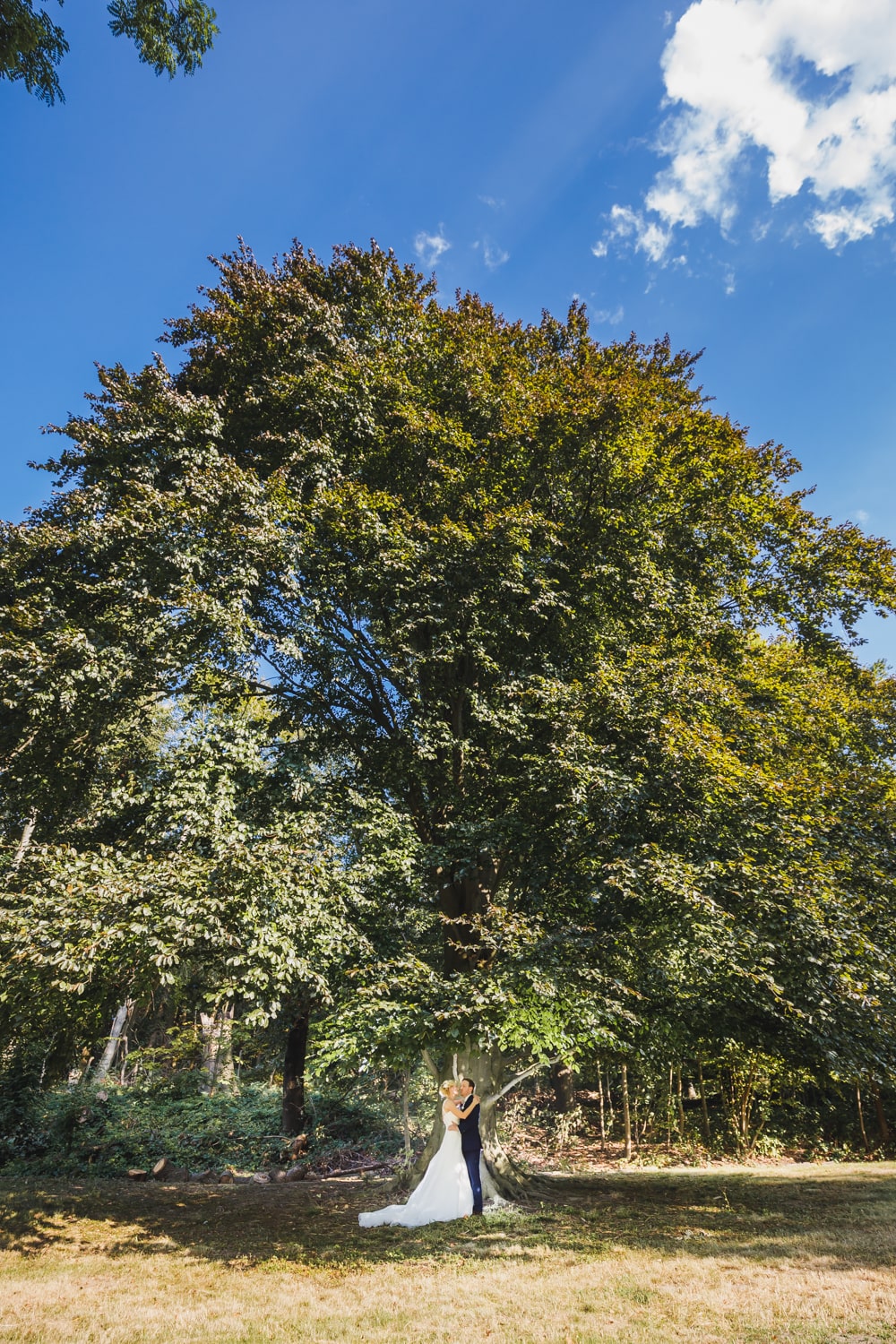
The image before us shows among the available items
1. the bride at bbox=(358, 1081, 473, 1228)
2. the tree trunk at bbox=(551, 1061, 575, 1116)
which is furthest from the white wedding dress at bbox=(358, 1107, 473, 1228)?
the tree trunk at bbox=(551, 1061, 575, 1116)

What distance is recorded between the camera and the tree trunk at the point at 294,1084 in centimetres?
1627

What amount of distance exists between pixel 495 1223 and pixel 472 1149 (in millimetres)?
844

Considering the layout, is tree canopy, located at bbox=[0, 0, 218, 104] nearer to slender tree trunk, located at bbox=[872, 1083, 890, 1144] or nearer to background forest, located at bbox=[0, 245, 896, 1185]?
background forest, located at bbox=[0, 245, 896, 1185]

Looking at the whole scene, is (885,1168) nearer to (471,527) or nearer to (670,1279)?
(670,1279)

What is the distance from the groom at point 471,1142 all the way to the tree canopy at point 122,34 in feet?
38.3

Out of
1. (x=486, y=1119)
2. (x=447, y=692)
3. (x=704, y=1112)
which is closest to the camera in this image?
(x=486, y=1119)

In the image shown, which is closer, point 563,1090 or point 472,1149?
point 472,1149

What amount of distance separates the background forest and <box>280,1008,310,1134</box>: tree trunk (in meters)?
3.51

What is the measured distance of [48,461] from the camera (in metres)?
11.9

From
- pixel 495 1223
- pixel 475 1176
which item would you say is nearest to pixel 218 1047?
pixel 475 1176

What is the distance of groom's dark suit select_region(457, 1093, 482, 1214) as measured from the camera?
901 cm

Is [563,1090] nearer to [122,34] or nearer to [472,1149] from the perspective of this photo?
[472,1149]

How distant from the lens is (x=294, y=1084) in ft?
54.0

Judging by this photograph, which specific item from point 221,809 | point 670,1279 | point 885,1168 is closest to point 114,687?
point 221,809
